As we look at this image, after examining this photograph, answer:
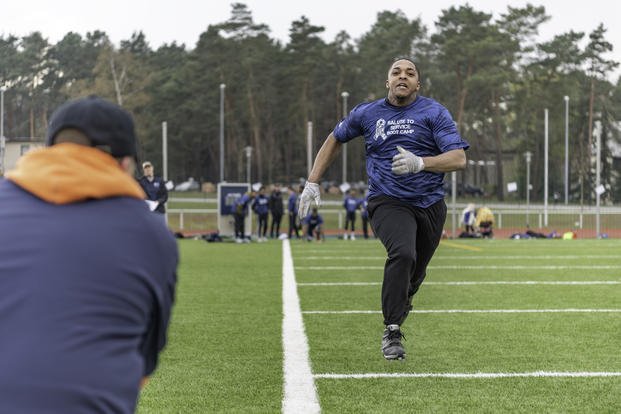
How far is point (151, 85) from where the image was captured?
88.3 meters

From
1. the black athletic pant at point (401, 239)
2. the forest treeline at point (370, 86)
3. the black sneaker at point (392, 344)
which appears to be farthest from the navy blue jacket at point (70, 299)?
the forest treeline at point (370, 86)

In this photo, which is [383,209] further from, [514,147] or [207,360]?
[514,147]


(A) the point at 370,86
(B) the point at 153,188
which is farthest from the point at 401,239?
(A) the point at 370,86

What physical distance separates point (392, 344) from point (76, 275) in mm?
4747

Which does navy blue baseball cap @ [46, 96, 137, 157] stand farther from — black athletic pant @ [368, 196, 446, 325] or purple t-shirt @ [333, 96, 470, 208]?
purple t-shirt @ [333, 96, 470, 208]

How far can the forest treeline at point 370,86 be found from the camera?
74.7 meters

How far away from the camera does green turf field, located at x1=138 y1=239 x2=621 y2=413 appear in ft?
18.1

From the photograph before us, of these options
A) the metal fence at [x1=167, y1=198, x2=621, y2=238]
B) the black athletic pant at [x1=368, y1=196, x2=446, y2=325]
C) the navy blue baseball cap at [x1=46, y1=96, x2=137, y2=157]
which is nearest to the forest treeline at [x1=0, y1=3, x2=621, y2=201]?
the metal fence at [x1=167, y1=198, x2=621, y2=238]

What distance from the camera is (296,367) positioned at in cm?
647

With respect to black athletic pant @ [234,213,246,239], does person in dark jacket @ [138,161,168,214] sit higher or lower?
higher

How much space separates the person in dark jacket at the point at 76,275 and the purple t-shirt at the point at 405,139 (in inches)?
191

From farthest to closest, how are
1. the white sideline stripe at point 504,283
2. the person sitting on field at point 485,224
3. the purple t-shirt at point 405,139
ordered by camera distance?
the person sitting on field at point 485,224 → the white sideline stripe at point 504,283 → the purple t-shirt at point 405,139

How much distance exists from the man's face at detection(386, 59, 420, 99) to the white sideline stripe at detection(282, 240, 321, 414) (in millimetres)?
2013

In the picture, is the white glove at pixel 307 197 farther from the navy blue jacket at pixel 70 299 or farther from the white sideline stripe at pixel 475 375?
the navy blue jacket at pixel 70 299
